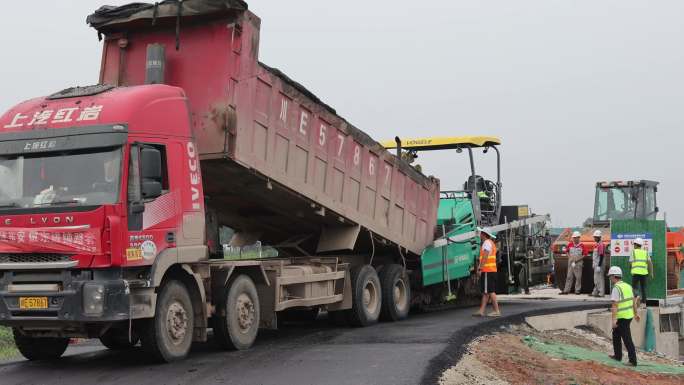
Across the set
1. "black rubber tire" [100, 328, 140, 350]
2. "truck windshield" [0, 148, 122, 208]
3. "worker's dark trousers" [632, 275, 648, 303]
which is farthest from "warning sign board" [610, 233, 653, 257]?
"truck windshield" [0, 148, 122, 208]

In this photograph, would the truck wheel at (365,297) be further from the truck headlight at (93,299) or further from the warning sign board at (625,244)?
the warning sign board at (625,244)

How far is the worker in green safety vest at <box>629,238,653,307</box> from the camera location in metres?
16.9

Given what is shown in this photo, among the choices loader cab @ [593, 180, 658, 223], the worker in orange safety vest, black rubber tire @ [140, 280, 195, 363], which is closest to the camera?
black rubber tire @ [140, 280, 195, 363]

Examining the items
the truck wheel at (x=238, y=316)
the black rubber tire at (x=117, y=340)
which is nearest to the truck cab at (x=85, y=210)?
the black rubber tire at (x=117, y=340)

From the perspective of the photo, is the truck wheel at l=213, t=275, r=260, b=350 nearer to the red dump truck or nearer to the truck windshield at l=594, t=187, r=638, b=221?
the red dump truck

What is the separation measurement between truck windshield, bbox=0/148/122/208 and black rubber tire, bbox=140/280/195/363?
1.31 metres

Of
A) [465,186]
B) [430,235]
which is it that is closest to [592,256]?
[465,186]

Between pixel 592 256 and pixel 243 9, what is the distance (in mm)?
12194

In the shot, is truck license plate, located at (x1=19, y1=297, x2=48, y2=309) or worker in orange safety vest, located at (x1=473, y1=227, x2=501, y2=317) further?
worker in orange safety vest, located at (x1=473, y1=227, x2=501, y2=317)

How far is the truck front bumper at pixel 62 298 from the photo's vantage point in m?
8.02

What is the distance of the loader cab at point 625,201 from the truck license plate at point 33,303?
1606 centimetres

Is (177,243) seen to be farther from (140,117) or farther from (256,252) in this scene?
(256,252)

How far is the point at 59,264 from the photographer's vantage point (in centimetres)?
805

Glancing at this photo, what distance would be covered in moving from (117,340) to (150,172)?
2849 millimetres
